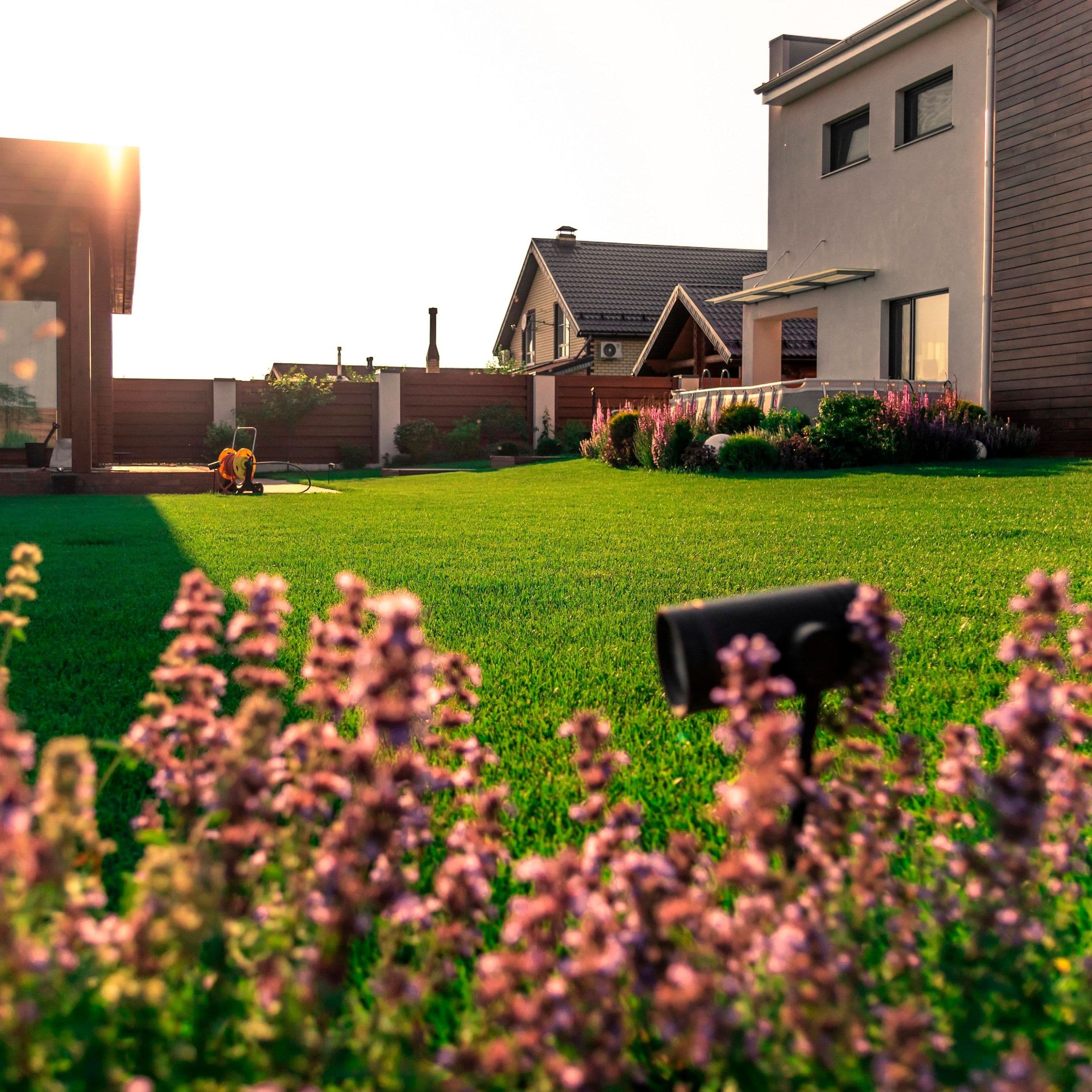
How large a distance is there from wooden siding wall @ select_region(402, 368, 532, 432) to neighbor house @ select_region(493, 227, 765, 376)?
7830 mm

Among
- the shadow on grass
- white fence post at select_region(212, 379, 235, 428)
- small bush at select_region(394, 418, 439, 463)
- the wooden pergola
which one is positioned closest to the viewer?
the shadow on grass

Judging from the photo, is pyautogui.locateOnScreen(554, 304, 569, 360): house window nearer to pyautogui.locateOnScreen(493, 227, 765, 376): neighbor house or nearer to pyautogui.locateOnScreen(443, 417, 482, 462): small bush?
pyautogui.locateOnScreen(493, 227, 765, 376): neighbor house

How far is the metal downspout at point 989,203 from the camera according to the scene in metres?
14.8

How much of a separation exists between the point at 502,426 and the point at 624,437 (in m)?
8.85

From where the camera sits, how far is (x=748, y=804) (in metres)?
1.12

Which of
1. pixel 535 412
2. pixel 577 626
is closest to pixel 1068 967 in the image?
pixel 577 626

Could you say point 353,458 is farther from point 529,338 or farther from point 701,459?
point 529,338

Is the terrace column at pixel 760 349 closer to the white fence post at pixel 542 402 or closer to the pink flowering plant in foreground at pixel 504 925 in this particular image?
the white fence post at pixel 542 402

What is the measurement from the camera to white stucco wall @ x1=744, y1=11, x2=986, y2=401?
15383 mm

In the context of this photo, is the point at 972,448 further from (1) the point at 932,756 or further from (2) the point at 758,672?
(2) the point at 758,672

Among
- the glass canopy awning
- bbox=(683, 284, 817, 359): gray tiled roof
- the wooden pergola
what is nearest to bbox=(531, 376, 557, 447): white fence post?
bbox=(683, 284, 817, 359): gray tiled roof

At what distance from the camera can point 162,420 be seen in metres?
22.6

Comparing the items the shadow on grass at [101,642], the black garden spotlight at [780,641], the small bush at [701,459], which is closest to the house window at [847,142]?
the small bush at [701,459]

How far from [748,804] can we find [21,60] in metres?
5.44
